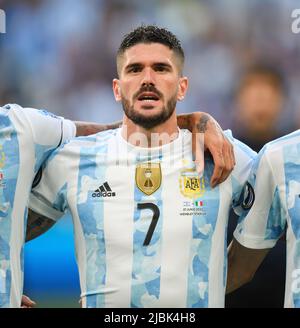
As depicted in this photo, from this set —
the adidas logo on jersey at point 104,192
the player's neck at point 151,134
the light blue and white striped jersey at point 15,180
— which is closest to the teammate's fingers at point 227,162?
the player's neck at point 151,134

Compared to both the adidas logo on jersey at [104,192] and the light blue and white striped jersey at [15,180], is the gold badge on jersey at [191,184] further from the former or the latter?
the light blue and white striped jersey at [15,180]

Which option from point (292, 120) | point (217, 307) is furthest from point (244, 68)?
point (217, 307)

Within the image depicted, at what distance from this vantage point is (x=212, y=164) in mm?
2922

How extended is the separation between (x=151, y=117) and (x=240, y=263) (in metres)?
0.83

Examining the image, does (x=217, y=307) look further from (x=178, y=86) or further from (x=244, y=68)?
(x=244, y=68)

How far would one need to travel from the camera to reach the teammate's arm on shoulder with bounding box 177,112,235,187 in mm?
2828

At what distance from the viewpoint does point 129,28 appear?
5172mm

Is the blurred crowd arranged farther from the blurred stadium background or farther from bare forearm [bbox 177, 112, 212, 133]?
bare forearm [bbox 177, 112, 212, 133]

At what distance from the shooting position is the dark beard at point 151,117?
2.86m

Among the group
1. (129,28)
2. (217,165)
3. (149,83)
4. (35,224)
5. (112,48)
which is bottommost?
(35,224)

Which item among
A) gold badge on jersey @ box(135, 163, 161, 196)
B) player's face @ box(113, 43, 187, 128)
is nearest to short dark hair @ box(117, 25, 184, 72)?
player's face @ box(113, 43, 187, 128)

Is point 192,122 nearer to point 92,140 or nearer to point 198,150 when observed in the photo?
point 198,150

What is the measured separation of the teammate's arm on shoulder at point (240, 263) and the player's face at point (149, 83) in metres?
0.71

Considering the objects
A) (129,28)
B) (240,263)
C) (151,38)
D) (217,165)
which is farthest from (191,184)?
(129,28)
